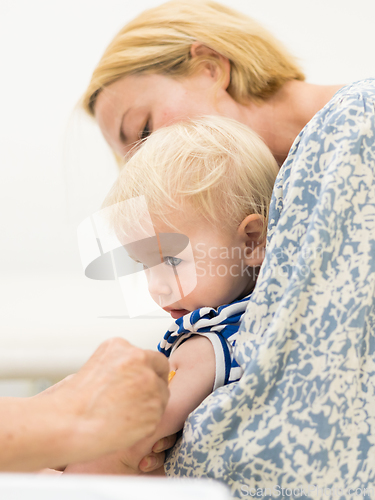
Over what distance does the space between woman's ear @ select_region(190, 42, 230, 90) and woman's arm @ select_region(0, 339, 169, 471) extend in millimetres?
721

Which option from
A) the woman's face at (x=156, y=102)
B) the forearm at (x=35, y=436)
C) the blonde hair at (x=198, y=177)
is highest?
the woman's face at (x=156, y=102)

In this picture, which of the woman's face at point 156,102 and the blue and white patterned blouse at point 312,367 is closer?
the blue and white patterned blouse at point 312,367

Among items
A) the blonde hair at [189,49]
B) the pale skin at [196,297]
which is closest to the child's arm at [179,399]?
the pale skin at [196,297]

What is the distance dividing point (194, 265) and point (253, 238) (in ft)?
0.35

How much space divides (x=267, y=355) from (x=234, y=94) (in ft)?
2.28

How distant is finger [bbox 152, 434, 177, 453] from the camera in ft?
1.61

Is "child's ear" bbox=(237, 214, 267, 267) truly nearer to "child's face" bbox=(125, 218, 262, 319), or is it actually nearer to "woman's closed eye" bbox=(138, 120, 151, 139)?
"child's face" bbox=(125, 218, 262, 319)

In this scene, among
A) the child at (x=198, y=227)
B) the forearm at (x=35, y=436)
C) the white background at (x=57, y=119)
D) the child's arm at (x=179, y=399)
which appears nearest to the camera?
the forearm at (x=35, y=436)

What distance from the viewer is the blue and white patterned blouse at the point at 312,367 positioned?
1.36 feet

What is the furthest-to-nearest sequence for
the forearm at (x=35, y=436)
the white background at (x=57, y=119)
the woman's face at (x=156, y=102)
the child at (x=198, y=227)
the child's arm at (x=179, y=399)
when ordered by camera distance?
the white background at (x=57, y=119) → the woman's face at (x=156, y=102) → the child at (x=198, y=227) → the child's arm at (x=179, y=399) → the forearm at (x=35, y=436)

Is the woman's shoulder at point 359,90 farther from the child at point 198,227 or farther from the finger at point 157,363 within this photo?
the finger at point 157,363

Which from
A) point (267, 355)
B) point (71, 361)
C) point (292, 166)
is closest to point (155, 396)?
point (267, 355)

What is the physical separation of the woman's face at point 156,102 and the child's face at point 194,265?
38cm

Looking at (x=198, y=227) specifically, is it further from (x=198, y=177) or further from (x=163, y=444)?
(x=163, y=444)
